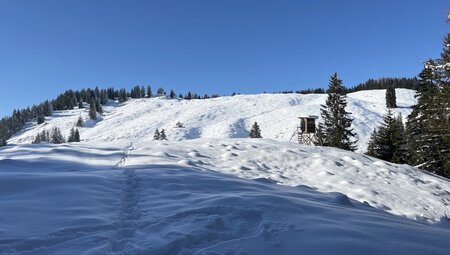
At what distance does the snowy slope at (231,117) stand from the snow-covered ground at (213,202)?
5751 centimetres

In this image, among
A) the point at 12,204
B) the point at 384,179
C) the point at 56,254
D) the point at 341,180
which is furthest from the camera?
the point at 384,179

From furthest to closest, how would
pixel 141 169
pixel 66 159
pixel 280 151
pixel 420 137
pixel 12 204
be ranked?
pixel 420 137
pixel 280 151
pixel 66 159
pixel 141 169
pixel 12 204

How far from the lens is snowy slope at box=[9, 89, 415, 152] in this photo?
A: 92.9 metres

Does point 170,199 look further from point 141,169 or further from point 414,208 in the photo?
point 414,208

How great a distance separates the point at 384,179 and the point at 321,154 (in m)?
3.26

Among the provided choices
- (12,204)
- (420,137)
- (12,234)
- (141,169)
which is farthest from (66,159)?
(420,137)

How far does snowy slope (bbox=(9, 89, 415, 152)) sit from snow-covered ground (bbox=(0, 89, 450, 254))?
5751 centimetres

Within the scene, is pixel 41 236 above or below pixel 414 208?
above

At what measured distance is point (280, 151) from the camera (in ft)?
56.6

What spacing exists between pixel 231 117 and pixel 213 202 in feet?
348

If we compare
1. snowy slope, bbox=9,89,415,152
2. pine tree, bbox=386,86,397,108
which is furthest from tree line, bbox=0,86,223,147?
pine tree, bbox=386,86,397,108

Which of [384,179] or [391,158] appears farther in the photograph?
[391,158]

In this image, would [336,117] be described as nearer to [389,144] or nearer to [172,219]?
[389,144]

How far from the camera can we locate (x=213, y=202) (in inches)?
259
